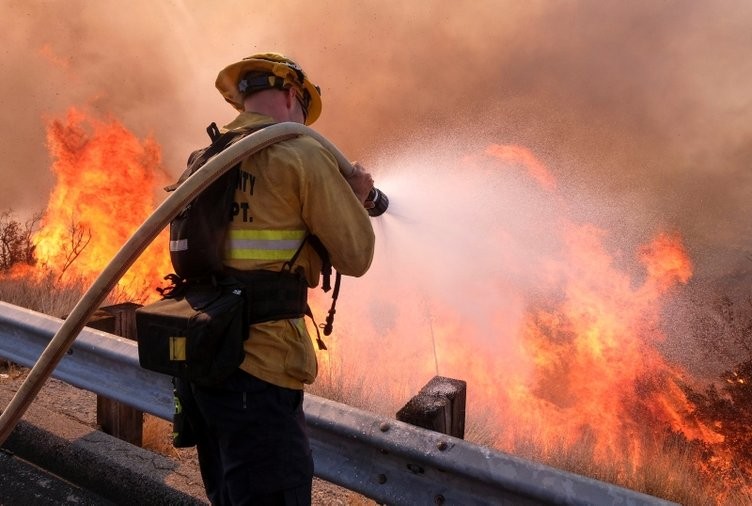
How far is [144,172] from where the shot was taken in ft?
44.2

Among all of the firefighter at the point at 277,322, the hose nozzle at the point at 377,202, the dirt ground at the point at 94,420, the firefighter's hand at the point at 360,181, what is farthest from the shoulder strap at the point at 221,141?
the dirt ground at the point at 94,420

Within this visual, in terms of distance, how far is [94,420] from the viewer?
11.3 feet

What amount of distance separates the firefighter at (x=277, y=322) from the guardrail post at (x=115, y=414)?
1.48m

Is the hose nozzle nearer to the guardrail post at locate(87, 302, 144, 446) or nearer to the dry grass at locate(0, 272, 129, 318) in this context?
the guardrail post at locate(87, 302, 144, 446)

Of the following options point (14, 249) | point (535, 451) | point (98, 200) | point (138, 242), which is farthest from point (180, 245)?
point (98, 200)

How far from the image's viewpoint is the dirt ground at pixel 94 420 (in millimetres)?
2816

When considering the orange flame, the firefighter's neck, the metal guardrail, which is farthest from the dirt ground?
the orange flame

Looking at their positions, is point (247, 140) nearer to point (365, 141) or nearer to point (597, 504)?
point (597, 504)

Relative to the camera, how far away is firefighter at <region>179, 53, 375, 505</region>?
174 centimetres

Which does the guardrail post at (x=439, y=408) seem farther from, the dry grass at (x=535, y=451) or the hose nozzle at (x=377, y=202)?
the hose nozzle at (x=377, y=202)

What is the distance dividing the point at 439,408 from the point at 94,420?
243 centimetres

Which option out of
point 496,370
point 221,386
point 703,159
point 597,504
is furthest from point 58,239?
point 703,159

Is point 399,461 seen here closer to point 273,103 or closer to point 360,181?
point 360,181

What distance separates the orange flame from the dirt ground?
4892 millimetres
